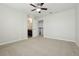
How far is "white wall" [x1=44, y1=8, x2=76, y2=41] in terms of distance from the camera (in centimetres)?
488

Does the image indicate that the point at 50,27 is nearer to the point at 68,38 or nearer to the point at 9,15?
the point at 68,38

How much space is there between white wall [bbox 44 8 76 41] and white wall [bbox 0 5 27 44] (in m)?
2.56

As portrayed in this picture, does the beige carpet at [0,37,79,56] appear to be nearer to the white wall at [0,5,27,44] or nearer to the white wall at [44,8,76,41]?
the white wall at [0,5,27,44]

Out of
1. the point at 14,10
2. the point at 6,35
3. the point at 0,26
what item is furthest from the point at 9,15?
the point at 6,35

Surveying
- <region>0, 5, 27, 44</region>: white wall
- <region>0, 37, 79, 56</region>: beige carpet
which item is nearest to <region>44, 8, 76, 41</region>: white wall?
<region>0, 37, 79, 56</region>: beige carpet

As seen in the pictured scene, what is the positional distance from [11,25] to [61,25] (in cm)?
396

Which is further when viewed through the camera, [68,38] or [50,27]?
[50,27]

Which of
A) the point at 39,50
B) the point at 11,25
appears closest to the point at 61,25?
the point at 39,50

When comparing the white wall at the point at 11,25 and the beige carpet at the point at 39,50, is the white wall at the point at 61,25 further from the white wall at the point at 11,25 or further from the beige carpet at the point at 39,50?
the white wall at the point at 11,25

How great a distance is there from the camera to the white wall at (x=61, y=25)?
16.0 feet

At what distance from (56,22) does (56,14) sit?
2.39 ft

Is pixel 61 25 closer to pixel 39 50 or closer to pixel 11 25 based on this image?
pixel 39 50

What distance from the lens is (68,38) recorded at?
5125 mm

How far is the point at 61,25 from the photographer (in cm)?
560
